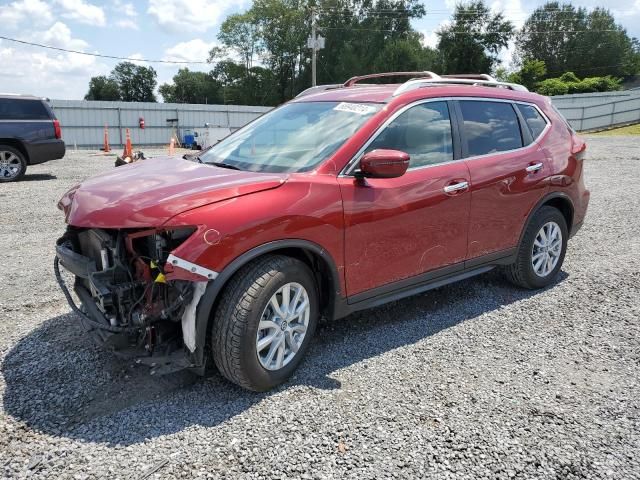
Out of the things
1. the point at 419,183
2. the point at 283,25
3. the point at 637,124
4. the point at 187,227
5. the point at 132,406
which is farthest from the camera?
the point at 283,25

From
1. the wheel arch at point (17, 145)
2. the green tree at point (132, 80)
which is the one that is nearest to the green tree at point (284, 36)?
the green tree at point (132, 80)

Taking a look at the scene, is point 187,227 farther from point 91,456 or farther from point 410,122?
point 410,122

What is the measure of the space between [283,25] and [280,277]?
70811mm

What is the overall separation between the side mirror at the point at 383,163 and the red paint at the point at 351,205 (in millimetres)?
124

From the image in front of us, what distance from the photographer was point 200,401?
124 inches

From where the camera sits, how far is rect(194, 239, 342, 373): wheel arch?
114 inches

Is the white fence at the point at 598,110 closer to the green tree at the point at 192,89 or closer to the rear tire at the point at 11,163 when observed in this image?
the rear tire at the point at 11,163

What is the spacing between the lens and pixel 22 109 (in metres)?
11.6

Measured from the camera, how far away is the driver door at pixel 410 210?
352cm

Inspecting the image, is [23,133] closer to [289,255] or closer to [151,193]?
[151,193]

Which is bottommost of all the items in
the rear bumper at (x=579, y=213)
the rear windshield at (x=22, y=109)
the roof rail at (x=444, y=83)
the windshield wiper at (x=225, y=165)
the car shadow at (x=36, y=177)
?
the car shadow at (x=36, y=177)

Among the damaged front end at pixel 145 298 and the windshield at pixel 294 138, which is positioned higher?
the windshield at pixel 294 138

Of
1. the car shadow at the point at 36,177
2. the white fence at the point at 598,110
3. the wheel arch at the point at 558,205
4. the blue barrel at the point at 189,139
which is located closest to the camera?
the wheel arch at the point at 558,205

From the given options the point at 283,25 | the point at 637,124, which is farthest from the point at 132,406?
the point at 283,25
